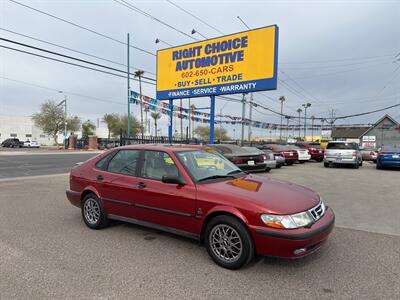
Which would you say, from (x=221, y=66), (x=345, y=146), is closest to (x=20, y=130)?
(x=221, y=66)

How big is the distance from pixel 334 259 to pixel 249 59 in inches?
511

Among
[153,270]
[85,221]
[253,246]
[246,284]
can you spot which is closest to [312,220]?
[253,246]

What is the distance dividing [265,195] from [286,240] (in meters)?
0.63

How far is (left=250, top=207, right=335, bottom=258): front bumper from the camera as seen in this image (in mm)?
3234

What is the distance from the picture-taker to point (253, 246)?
3.43 m

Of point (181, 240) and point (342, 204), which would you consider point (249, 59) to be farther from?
point (181, 240)

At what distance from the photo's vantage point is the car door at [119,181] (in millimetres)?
4605

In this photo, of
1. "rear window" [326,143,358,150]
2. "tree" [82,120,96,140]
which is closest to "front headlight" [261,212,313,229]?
"rear window" [326,143,358,150]

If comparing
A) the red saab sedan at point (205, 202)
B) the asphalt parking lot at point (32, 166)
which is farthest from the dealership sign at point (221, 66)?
the red saab sedan at point (205, 202)

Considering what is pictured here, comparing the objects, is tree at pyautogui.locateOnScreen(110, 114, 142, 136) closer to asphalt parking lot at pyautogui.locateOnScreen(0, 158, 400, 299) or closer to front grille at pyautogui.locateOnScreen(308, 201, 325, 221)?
asphalt parking lot at pyautogui.locateOnScreen(0, 158, 400, 299)

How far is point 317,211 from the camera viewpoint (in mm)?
3709

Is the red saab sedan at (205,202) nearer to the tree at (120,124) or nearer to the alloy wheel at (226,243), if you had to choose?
the alloy wheel at (226,243)

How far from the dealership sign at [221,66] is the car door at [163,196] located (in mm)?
11623

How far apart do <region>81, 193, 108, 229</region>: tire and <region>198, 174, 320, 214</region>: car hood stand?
212 cm
